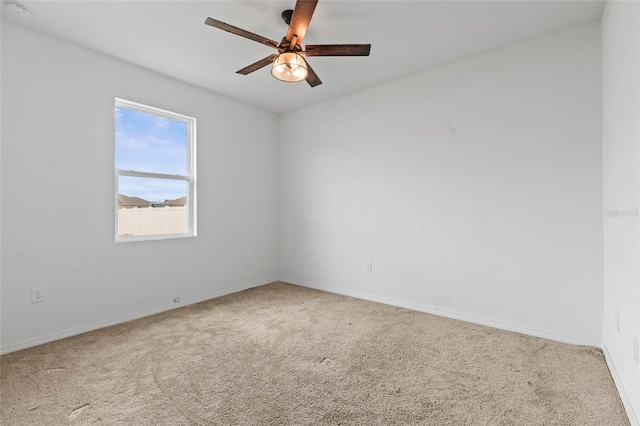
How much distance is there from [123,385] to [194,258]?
1876 millimetres

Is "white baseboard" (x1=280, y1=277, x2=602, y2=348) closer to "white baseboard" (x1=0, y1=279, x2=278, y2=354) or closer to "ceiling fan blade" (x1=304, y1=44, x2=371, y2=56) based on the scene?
"white baseboard" (x1=0, y1=279, x2=278, y2=354)

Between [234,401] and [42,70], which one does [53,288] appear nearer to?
[42,70]

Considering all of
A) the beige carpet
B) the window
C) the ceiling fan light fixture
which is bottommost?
the beige carpet

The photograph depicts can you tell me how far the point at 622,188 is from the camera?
182 centimetres

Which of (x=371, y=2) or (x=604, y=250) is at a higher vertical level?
(x=371, y=2)

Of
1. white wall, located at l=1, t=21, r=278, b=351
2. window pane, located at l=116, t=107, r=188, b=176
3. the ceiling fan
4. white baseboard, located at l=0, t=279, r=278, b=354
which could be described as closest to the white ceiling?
white wall, located at l=1, t=21, r=278, b=351

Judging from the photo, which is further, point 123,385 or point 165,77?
point 165,77

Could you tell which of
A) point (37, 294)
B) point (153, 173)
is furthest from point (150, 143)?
point (37, 294)

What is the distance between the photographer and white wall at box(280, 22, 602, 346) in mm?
2488

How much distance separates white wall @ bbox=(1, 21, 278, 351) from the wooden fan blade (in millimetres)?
2119

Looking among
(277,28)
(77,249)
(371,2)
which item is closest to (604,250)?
(371,2)

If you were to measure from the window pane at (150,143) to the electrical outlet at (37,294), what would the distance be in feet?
4.26

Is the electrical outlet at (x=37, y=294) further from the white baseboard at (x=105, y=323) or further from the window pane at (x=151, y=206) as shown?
the window pane at (x=151, y=206)

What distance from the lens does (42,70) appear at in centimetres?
256
